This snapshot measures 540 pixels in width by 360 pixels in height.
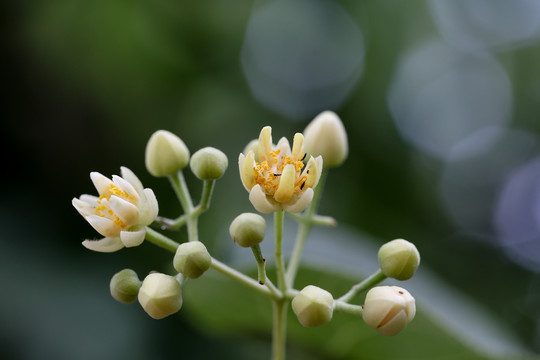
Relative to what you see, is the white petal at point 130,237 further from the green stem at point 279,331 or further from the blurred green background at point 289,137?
the blurred green background at point 289,137

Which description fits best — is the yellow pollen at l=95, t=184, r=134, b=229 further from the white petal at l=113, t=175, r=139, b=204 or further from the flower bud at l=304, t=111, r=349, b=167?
the flower bud at l=304, t=111, r=349, b=167

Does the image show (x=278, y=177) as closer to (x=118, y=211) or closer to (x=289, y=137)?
(x=118, y=211)

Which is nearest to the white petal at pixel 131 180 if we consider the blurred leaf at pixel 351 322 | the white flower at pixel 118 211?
the white flower at pixel 118 211

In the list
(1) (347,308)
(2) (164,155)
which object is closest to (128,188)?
(2) (164,155)

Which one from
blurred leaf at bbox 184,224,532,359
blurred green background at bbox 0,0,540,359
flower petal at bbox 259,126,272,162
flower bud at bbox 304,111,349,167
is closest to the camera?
flower petal at bbox 259,126,272,162

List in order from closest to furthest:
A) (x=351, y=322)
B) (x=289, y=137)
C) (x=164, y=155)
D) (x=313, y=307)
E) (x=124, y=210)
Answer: (x=313, y=307) → (x=124, y=210) → (x=164, y=155) → (x=351, y=322) → (x=289, y=137)

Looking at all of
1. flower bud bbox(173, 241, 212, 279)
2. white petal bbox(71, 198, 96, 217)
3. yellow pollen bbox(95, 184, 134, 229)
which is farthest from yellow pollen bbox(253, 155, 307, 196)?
white petal bbox(71, 198, 96, 217)
